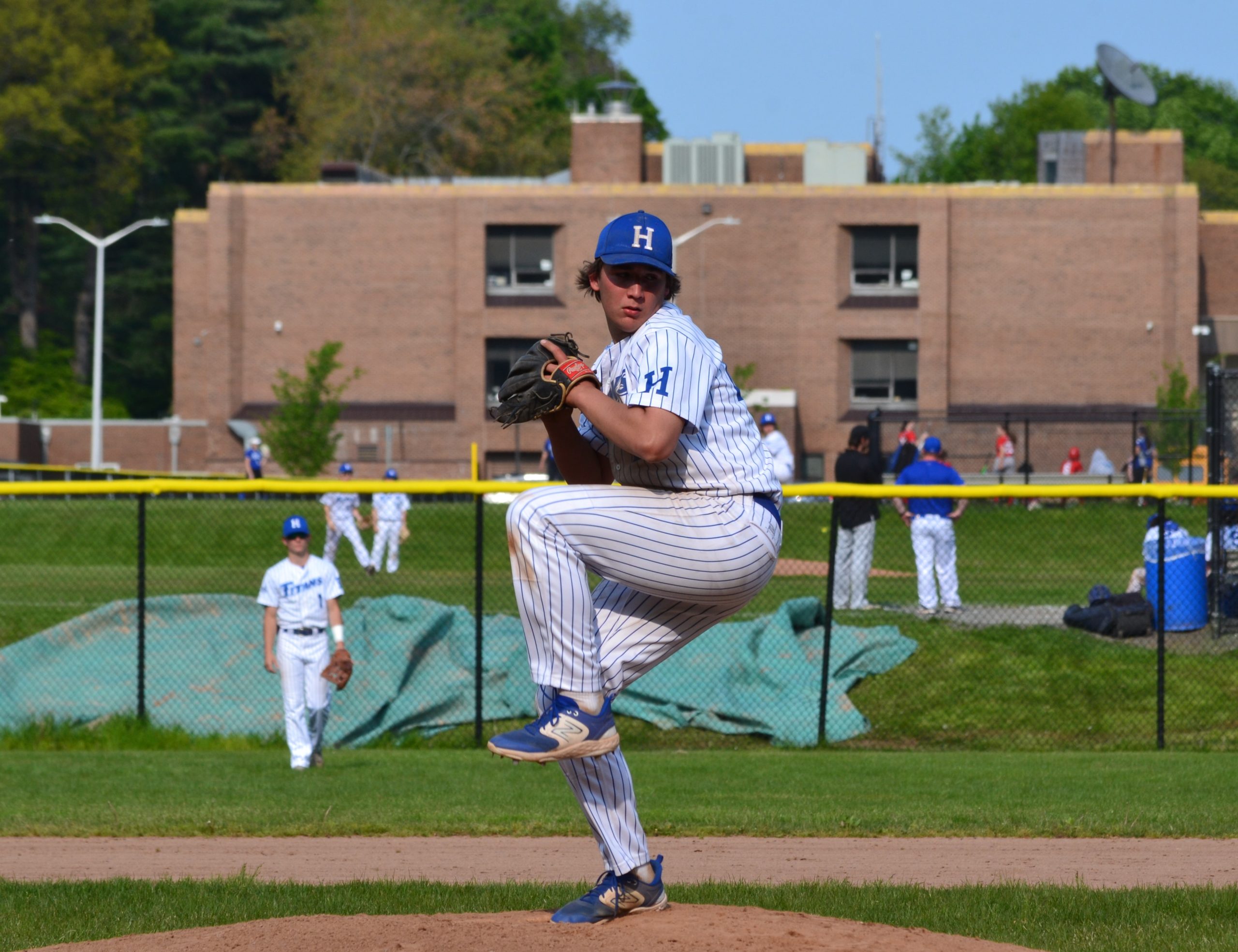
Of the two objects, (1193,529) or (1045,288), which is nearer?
(1193,529)

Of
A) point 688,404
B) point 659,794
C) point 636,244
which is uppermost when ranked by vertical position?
point 636,244

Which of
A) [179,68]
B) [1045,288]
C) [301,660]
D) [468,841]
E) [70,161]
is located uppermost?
[179,68]

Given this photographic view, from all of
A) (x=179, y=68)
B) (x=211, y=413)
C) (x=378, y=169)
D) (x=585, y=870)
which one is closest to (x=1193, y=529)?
(x=585, y=870)

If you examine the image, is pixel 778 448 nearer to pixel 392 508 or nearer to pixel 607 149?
pixel 392 508

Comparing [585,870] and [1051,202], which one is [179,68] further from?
[585,870]

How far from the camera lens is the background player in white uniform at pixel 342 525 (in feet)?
60.2

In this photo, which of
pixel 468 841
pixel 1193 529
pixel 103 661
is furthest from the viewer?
pixel 1193 529

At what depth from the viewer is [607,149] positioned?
5153 centimetres

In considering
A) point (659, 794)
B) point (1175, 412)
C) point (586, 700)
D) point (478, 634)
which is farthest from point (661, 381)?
point (1175, 412)

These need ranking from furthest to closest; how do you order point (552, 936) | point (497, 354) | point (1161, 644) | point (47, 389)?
point (47, 389), point (497, 354), point (1161, 644), point (552, 936)

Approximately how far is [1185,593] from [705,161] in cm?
3994

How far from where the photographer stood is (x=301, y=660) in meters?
11.3

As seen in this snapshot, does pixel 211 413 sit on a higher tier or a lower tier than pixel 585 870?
higher

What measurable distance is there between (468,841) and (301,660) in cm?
291
